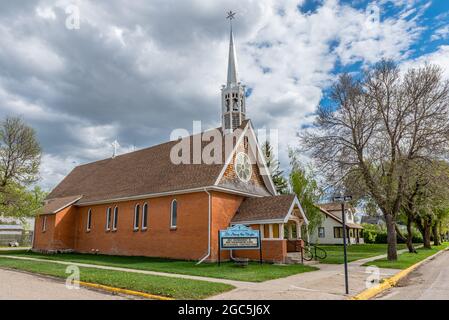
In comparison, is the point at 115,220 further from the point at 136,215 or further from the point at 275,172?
the point at 275,172

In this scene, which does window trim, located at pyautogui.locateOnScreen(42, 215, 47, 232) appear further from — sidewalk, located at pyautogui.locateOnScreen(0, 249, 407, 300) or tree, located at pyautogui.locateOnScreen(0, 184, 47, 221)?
sidewalk, located at pyautogui.locateOnScreen(0, 249, 407, 300)

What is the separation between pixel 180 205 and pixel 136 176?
727cm

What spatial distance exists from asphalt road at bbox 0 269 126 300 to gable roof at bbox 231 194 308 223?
1135 centimetres

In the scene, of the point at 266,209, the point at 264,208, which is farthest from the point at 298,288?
the point at 264,208

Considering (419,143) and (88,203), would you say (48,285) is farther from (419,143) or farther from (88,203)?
(419,143)

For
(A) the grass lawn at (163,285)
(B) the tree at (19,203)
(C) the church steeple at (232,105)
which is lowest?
(A) the grass lawn at (163,285)

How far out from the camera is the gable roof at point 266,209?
20.3 m

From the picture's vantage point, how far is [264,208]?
2156 centimetres

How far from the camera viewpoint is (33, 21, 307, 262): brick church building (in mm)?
20969

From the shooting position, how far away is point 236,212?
22938mm

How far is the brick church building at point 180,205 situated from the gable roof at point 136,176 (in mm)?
96

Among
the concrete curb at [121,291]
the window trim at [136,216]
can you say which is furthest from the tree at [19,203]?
the concrete curb at [121,291]

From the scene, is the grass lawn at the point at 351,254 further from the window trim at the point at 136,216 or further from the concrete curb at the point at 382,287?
the window trim at the point at 136,216
